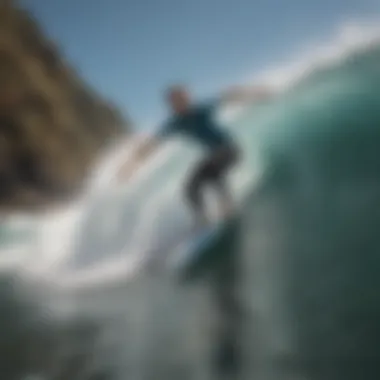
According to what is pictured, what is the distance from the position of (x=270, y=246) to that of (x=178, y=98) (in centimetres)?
35

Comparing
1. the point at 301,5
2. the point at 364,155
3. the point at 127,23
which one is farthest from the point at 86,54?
the point at 364,155

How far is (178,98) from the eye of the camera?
1812 mm

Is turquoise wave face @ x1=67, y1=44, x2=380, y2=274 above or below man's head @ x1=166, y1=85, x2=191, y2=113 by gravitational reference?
below

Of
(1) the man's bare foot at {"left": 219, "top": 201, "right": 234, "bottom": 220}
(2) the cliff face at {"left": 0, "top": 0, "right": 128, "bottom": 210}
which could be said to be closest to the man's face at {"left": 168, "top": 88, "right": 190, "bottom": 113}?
(2) the cliff face at {"left": 0, "top": 0, "right": 128, "bottom": 210}

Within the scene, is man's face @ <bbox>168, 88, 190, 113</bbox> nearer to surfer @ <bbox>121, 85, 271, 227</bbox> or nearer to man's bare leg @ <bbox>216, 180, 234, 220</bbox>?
surfer @ <bbox>121, 85, 271, 227</bbox>

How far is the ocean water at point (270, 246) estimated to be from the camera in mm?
1667

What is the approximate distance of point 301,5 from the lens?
1806 millimetres

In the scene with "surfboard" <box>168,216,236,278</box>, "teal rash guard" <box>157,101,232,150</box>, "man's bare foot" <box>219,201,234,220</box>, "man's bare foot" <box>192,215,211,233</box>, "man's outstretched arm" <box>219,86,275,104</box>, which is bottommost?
"surfboard" <box>168,216,236,278</box>

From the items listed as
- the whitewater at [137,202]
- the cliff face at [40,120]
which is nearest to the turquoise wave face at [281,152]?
the whitewater at [137,202]

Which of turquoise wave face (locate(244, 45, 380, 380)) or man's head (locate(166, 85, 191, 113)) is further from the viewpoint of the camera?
man's head (locate(166, 85, 191, 113))

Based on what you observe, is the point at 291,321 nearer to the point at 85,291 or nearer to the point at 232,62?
the point at 85,291

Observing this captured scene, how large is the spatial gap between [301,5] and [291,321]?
62cm

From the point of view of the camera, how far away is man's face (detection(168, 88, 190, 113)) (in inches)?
71.1

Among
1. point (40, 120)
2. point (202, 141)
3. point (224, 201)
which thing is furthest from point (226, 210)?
point (40, 120)
